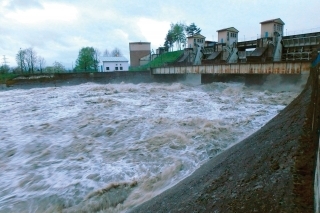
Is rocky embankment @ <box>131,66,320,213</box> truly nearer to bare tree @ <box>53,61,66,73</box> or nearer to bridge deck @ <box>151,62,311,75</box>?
bridge deck @ <box>151,62,311,75</box>

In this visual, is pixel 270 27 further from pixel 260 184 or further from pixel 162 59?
pixel 260 184

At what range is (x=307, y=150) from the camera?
3195 millimetres

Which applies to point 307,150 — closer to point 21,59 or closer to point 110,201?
point 110,201

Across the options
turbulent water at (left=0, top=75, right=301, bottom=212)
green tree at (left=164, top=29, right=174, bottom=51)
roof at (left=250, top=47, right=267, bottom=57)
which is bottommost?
turbulent water at (left=0, top=75, right=301, bottom=212)

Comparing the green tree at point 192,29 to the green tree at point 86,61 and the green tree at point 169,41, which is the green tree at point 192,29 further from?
the green tree at point 86,61

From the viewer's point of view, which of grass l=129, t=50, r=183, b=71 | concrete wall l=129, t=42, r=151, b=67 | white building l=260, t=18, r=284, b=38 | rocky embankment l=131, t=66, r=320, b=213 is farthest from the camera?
concrete wall l=129, t=42, r=151, b=67

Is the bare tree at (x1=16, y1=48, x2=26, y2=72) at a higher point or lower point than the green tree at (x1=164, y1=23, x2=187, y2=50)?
lower

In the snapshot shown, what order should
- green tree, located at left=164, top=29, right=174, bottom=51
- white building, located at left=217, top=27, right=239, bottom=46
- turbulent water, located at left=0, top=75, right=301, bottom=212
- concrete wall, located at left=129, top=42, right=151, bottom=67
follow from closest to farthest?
1. turbulent water, located at left=0, top=75, right=301, bottom=212
2. white building, located at left=217, top=27, right=239, bottom=46
3. concrete wall, located at left=129, top=42, right=151, bottom=67
4. green tree, located at left=164, top=29, right=174, bottom=51

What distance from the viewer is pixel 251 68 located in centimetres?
1981

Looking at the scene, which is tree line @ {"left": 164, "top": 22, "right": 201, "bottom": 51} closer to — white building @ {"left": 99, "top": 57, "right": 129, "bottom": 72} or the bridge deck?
white building @ {"left": 99, "top": 57, "right": 129, "bottom": 72}

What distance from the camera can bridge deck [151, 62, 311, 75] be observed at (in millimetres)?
16720

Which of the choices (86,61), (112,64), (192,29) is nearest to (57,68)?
(86,61)

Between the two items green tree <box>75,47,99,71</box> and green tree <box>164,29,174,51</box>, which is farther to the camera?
green tree <box>164,29,174,51</box>

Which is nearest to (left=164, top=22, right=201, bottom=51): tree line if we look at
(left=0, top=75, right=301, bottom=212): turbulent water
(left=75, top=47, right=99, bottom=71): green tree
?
(left=75, top=47, right=99, bottom=71): green tree
